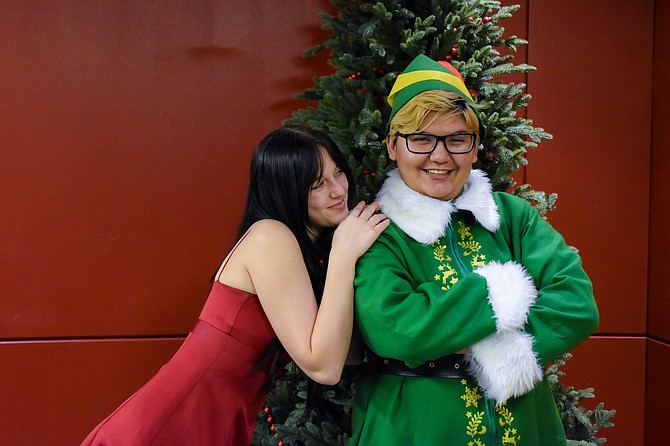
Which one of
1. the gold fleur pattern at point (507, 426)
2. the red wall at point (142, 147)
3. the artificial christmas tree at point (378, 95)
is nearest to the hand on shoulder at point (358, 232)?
the artificial christmas tree at point (378, 95)

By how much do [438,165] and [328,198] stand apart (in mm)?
332

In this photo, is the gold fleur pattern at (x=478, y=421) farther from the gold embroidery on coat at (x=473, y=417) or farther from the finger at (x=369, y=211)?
the finger at (x=369, y=211)

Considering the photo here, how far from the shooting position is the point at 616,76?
10.8 feet

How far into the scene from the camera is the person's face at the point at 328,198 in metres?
1.85

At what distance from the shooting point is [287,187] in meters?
1.82

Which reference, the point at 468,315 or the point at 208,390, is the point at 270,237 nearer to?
the point at 208,390

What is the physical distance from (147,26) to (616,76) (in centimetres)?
232

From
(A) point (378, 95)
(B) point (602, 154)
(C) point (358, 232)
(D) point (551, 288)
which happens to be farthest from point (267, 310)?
(B) point (602, 154)

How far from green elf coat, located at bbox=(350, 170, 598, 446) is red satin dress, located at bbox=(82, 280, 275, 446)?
13.0 inches

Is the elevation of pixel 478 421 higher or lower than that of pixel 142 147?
lower

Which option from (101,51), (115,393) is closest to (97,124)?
(101,51)

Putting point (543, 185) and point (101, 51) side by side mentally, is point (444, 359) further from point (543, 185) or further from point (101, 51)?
point (101, 51)

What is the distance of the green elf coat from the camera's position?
1.54m

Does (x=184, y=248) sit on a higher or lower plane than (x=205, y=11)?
lower
